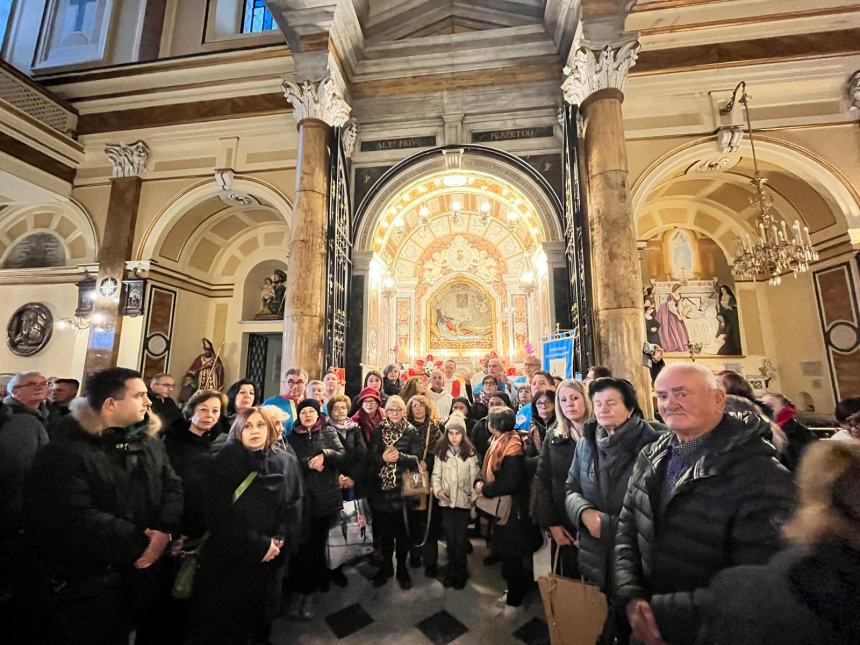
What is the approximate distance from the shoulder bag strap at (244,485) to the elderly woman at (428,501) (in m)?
1.36

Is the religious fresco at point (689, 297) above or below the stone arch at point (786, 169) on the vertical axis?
below

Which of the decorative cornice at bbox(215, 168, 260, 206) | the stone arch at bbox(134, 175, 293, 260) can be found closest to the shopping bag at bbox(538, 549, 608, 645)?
the stone arch at bbox(134, 175, 293, 260)

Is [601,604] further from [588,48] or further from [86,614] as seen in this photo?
[588,48]

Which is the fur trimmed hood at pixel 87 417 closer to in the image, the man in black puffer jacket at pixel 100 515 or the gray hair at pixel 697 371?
the man in black puffer jacket at pixel 100 515

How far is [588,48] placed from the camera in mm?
4941

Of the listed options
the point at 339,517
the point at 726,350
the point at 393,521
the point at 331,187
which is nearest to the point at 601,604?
the point at 393,521

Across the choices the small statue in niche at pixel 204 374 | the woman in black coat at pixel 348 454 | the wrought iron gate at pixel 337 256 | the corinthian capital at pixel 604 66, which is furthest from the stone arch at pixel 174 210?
the corinthian capital at pixel 604 66

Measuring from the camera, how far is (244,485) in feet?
6.22

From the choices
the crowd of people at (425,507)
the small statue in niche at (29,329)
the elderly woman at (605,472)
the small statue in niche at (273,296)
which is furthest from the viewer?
the small statue in niche at (273,296)

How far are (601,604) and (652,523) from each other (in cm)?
65

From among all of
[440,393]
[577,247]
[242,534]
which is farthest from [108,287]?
[577,247]

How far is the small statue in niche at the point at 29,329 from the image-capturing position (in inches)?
314

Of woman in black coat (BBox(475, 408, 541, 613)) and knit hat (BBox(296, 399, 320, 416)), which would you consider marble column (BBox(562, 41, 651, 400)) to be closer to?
woman in black coat (BBox(475, 408, 541, 613))

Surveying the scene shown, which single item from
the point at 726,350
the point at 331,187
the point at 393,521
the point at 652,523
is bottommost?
the point at 393,521
